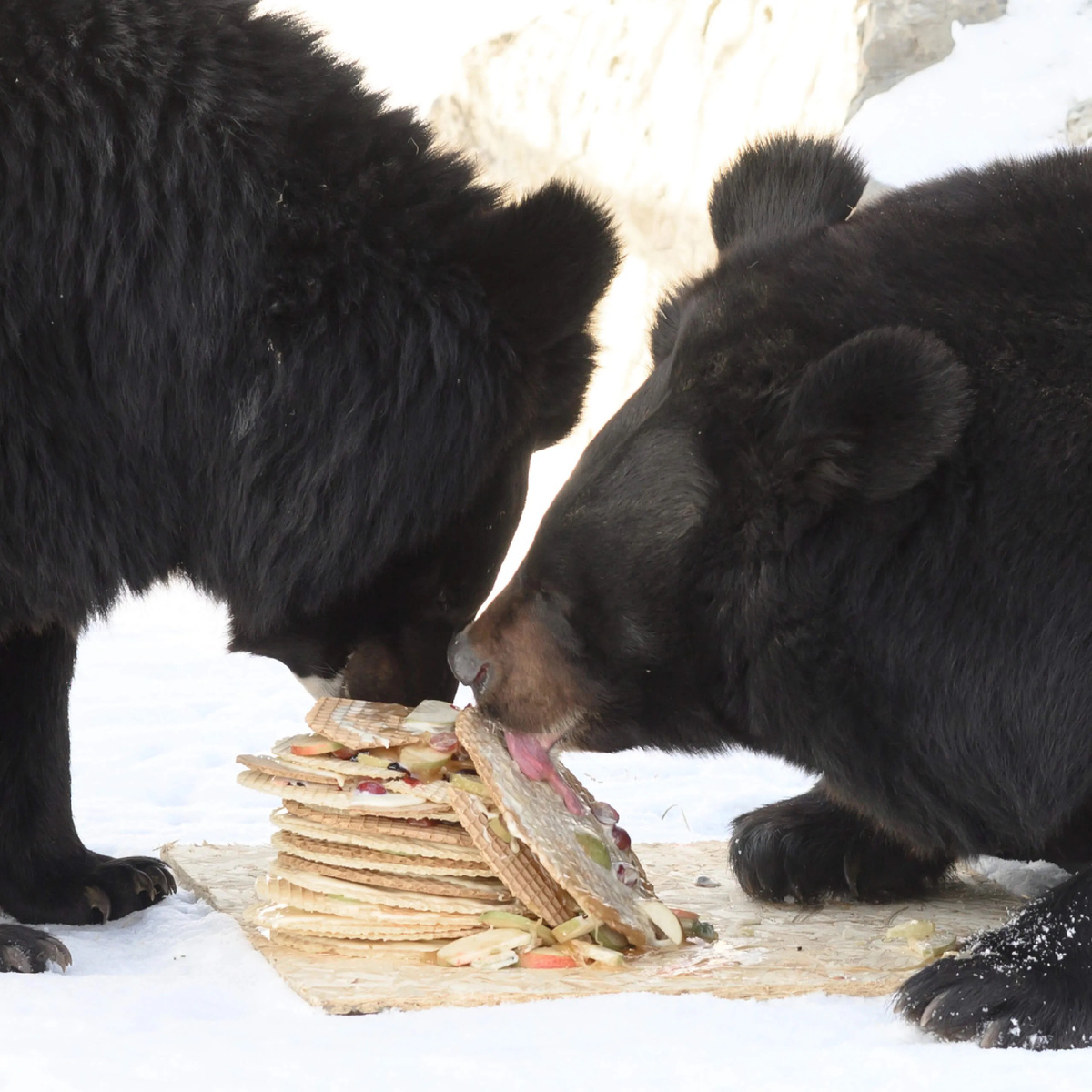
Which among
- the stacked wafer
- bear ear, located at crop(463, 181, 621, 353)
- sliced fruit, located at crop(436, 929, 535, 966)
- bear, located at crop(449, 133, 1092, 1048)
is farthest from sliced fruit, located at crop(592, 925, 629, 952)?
bear ear, located at crop(463, 181, 621, 353)

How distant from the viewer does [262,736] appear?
5.64 m

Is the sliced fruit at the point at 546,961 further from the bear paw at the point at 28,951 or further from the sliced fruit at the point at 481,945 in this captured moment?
the bear paw at the point at 28,951

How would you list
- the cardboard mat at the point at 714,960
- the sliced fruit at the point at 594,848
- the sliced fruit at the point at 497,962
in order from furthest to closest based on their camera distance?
the sliced fruit at the point at 594,848 < the sliced fruit at the point at 497,962 < the cardboard mat at the point at 714,960

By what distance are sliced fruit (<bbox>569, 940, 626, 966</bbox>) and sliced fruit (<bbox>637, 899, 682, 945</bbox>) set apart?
0.47ft

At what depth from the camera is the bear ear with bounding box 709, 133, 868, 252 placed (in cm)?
288

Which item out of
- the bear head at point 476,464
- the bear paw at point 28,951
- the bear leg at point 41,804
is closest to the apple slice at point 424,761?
the bear head at point 476,464

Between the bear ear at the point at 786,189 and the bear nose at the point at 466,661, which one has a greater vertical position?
the bear ear at the point at 786,189

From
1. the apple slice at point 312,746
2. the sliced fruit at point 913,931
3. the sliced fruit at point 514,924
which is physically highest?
the apple slice at point 312,746

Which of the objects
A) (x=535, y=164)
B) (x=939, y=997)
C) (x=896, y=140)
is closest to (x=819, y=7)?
(x=896, y=140)

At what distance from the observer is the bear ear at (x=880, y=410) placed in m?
2.24

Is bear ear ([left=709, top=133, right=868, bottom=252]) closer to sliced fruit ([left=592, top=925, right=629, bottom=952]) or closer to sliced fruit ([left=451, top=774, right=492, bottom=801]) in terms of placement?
sliced fruit ([left=451, top=774, right=492, bottom=801])

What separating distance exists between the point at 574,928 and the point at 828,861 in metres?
0.76

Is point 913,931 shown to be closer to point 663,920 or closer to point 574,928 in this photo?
point 663,920

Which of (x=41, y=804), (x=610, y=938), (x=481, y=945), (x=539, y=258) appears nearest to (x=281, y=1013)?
(x=481, y=945)
